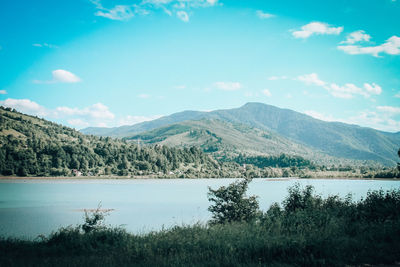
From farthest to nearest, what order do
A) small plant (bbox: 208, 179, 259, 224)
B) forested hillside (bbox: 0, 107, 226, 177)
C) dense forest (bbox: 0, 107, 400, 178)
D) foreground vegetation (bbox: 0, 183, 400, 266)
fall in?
forested hillside (bbox: 0, 107, 226, 177), dense forest (bbox: 0, 107, 400, 178), small plant (bbox: 208, 179, 259, 224), foreground vegetation (bbox: 0, 183, 400, 266)

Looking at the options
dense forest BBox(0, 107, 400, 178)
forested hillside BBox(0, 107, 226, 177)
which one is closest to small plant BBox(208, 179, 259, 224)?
dense forest BBox(0, 107, 400, 178)

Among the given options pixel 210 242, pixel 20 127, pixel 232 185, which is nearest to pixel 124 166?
pixel 20 127

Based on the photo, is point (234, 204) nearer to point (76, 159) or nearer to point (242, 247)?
point (242, 247)

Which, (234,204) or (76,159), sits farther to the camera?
(76,159)

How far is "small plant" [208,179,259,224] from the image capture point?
2506cm

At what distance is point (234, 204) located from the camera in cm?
2564

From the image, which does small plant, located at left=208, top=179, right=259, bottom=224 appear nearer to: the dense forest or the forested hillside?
the dense forest

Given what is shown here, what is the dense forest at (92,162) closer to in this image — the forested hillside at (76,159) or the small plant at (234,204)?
the forested hillside at (76,159)

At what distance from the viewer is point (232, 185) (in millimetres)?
26406

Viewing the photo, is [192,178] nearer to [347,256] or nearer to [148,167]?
[148,167]

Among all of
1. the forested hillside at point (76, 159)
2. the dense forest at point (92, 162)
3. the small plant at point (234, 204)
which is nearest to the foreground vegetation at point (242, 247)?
→ the small plant at point (234, 204)

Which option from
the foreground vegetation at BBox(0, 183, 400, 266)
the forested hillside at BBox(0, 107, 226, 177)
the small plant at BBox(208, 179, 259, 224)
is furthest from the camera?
the forested hillside at BBox(0, 107, 226, 177)

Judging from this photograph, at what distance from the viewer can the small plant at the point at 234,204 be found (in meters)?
25.1

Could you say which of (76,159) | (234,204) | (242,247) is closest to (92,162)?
(76,159)
